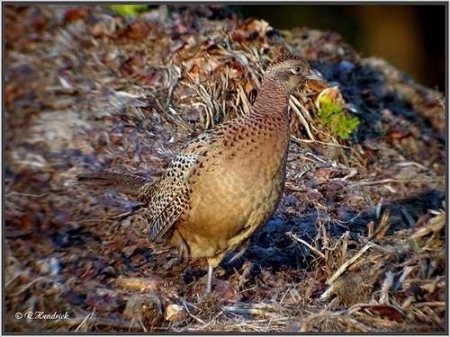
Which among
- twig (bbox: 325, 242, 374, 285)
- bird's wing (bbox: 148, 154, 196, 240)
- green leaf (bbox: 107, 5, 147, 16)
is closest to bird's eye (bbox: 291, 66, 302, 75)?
bird's wing (bbox: 148, 154, 196, 240)

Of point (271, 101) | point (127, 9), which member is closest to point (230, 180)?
point (271, 101)

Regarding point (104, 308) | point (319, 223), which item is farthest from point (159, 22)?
point (104, 308)

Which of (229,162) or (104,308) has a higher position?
(229,162)

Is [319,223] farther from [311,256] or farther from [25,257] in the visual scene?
[25,257]

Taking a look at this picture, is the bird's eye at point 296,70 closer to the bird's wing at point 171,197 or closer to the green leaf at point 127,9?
the bird's wing at point 171,197

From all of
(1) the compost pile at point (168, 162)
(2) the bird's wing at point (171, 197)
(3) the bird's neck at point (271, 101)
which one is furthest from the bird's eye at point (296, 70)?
(1) the compost pile at point (168, 162)
